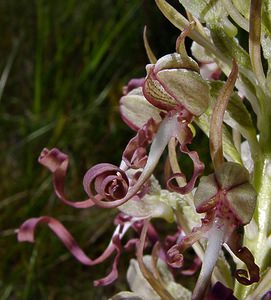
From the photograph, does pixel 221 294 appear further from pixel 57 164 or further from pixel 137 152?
pixel 57 164

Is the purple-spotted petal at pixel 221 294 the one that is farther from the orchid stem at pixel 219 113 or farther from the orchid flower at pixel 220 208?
the orchid stem at pixel 219 113

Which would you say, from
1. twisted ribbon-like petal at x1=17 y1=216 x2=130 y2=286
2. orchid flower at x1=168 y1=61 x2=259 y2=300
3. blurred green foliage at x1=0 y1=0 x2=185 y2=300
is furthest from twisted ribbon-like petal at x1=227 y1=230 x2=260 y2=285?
blurred green foliage at x1=0 y1=0 x2=185 y2=300

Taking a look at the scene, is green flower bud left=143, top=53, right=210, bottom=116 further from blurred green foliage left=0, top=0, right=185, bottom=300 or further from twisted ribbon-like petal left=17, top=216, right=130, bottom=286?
blurred green foliage left=0, top=0, right=185, bottom=300

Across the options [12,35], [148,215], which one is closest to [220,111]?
[148,215]

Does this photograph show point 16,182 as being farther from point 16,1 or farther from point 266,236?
point 266,236

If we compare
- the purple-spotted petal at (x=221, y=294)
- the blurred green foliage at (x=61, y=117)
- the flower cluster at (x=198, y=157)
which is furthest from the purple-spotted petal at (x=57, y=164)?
the blurred green foliage at (x=61, y=117)

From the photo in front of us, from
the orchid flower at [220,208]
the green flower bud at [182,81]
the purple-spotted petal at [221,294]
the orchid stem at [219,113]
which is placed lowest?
the purple-spotted petal at [221,294]

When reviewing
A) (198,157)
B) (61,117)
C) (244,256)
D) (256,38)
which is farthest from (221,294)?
(61,117)

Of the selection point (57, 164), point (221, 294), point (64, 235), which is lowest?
point (221, 294)
